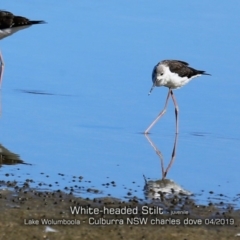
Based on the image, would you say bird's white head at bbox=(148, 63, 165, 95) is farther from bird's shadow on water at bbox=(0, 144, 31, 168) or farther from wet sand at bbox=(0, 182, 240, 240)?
wet sand at bbox=(0, 182, 240, 240)

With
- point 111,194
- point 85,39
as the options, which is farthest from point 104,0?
point 111,194

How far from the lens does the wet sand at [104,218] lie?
18.2 ft

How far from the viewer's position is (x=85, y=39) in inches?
499

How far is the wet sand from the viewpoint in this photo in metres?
5.55

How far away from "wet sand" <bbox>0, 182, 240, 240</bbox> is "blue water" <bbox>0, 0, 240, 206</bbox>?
1.72ft

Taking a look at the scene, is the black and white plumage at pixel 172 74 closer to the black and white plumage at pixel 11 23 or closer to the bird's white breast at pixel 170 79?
the bird's white breast at pixel 170 79

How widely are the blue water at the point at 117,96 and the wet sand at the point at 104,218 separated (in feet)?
1.72

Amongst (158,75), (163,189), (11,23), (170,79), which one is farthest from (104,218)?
(11,23)

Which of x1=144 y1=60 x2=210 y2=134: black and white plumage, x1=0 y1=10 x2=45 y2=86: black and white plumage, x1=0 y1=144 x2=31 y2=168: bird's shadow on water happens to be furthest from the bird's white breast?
x1=0 y1=144 x2=31 y2=168: bird's shadow on water

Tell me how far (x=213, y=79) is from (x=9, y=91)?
9.92 ft

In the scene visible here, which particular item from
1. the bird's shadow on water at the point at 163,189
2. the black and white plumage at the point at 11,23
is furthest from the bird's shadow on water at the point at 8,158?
the black and white plumage at the point at 11,23

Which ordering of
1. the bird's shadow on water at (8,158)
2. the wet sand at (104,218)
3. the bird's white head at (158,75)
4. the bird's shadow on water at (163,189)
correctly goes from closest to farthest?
the wet sand at (104,218) → the bird's shadow on water at (163,189) → the bird's shadow on water at (8,158) → the bird's white head at (158,75)

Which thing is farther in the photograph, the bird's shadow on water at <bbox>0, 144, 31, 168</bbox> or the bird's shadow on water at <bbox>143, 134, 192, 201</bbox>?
the bird's shadow on water at <bbox>0, 144, 31, 168</bbox>

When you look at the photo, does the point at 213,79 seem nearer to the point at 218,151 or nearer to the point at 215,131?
the point at 215,131
